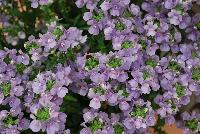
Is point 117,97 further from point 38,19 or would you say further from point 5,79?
point 38,19

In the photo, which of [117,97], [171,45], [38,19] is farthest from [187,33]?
[38,19]

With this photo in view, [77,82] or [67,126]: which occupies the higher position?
[77,82]

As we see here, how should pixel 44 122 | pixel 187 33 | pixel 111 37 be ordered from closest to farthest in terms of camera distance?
1. pixel 44 122
2. pixel 111 37
3. pixel 187 33

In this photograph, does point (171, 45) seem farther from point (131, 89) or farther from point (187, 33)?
point (131, 89)

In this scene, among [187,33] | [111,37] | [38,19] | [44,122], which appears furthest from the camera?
[38,19]

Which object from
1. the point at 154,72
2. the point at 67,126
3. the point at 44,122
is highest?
the point at 154,72

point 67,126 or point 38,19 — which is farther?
point 38,19
